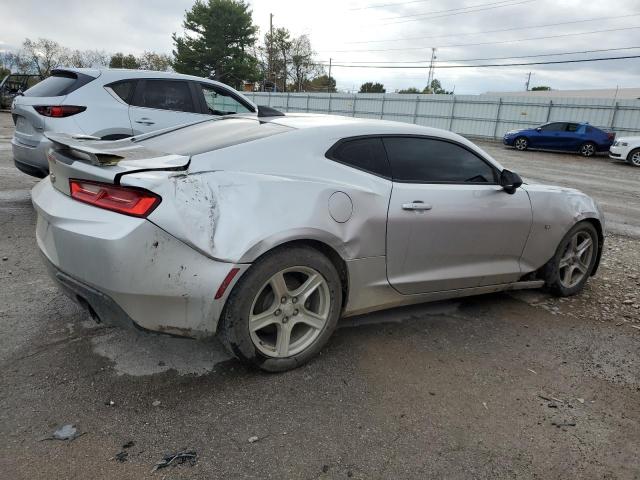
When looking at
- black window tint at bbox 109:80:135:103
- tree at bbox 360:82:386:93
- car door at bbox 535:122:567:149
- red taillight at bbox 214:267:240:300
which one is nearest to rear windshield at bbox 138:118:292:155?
red taillight at bbox 214:267:240:300

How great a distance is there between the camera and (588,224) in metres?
4.54

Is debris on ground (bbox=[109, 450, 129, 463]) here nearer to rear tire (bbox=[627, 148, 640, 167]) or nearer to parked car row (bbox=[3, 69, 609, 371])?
parked car row (bbox=[3, 69, 609, 371])

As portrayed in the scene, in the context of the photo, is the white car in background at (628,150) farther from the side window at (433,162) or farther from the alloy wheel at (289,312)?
the alloy wheel at (289,312)

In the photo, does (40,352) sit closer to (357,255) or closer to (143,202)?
(143,202)

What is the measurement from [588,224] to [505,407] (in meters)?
2.46

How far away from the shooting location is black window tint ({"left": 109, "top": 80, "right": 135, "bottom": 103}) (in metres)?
6.38

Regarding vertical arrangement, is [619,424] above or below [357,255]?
below

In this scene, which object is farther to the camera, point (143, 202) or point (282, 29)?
point (282, 29)

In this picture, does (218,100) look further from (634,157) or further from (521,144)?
(521,144)

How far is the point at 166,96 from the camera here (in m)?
6.82

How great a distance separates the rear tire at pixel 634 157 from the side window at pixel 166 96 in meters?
18.2

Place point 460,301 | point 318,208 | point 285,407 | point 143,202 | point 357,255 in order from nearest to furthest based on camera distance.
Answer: point 143,202
point 285,407
point 318,208
point 357,255
point 460,301

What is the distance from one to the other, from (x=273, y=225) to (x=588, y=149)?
23.1m

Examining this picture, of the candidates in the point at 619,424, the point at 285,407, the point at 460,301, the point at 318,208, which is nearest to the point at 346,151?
the point at 318,208
